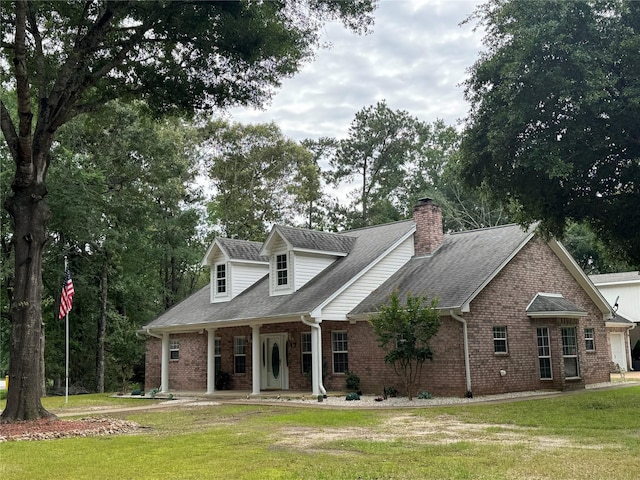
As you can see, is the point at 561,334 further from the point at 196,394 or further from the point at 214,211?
the point at 214,211

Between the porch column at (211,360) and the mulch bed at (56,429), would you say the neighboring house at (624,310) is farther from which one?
the mulch bed at (56,429)

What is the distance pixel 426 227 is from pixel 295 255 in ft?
15.8

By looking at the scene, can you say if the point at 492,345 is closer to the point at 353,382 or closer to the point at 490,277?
the point at 490,277

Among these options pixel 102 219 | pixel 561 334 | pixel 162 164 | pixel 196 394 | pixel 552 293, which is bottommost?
pixel 196 394

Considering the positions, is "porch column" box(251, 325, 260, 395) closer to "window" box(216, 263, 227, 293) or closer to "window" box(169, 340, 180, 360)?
"window" box(216, 263, 227, 293)

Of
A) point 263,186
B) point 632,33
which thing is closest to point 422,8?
point 632,33

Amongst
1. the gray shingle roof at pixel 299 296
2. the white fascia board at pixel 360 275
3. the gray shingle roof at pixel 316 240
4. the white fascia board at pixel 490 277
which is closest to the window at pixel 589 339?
the white fascia board at pixel 490 277

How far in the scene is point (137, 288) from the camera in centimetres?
3403

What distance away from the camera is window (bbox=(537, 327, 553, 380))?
20.3 meters

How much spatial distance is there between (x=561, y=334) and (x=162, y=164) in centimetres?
1993

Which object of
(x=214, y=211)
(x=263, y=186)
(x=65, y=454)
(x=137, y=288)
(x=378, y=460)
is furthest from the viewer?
(x=263, y=186)

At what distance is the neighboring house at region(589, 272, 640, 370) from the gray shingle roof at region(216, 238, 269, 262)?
1723cm

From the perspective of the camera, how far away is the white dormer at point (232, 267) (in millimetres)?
25500

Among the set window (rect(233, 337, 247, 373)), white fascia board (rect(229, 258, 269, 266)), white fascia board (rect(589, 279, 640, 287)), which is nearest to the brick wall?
window (rect(233, 337, 247, 373))
